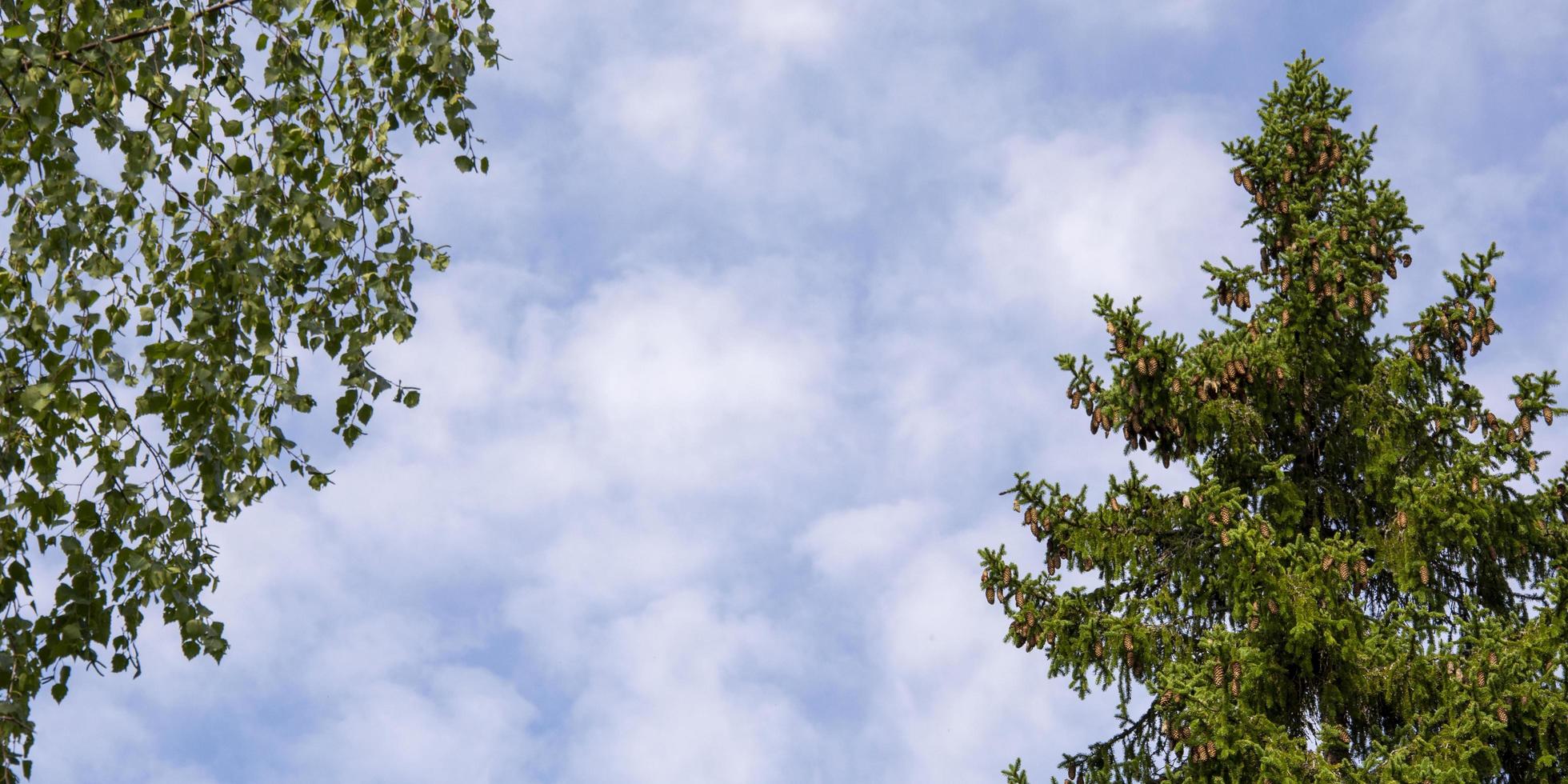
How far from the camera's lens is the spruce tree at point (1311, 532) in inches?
403

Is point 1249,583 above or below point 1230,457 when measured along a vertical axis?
below

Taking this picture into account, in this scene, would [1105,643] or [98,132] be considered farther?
[1105,643]

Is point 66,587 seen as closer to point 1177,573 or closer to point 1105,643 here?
point 1105,643

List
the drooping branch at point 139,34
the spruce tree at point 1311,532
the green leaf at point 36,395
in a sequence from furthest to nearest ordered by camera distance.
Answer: the spruce tree at point 1311,532, the drooping branch at point 139,34, the green leaf at point 36,395

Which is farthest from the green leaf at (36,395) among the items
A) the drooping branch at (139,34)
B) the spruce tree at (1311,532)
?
the spruce tree at (1311,532)

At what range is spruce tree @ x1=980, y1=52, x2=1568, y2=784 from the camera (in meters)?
10.2

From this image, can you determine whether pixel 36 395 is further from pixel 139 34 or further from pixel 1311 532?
pixel 1311 532

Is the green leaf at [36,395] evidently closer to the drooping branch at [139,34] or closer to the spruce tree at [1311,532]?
the drooping branch at [139,34]

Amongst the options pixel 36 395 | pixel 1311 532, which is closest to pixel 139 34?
pixel 36 395

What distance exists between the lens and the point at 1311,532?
35.4 feet

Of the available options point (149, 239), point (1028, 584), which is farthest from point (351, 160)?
point (1028, 584)

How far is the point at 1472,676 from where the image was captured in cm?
1001

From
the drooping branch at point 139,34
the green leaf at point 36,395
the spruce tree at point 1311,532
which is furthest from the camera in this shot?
the spruce tree at point 1311,532

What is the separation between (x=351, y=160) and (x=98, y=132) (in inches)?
49.1
